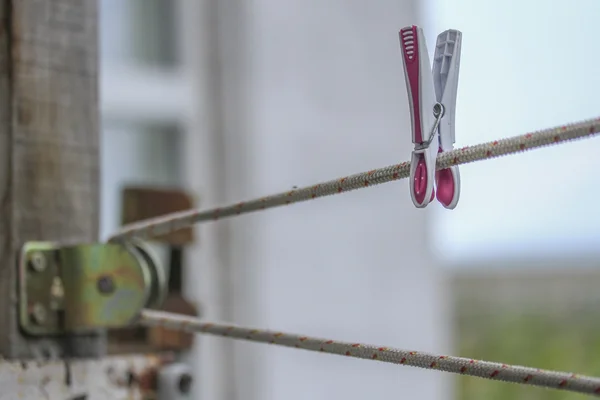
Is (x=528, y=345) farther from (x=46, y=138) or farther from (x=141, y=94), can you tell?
(x=46, y=138)

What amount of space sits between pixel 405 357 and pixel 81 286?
0.54ft

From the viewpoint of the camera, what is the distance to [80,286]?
0.41m

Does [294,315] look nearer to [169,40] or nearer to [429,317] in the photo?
[429,317]

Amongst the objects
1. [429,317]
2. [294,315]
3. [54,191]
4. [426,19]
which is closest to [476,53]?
[54,191]

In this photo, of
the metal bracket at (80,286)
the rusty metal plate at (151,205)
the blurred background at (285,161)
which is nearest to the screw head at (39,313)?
the metal bracket at (80,286)

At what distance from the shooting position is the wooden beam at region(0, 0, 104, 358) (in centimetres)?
40

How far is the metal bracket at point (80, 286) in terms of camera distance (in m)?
0.40

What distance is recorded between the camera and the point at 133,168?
5.57 ft

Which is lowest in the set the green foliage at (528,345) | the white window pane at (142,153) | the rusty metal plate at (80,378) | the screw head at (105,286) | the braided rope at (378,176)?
the green foliage at (528,345)

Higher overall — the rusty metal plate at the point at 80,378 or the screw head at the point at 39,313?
the screw head at the point at 39,313

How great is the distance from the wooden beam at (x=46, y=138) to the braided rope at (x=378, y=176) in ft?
0.10

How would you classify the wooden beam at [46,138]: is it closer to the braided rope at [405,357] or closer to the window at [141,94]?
the braided rope at [405,357]

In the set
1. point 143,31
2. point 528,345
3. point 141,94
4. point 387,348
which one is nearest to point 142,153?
point 141,94

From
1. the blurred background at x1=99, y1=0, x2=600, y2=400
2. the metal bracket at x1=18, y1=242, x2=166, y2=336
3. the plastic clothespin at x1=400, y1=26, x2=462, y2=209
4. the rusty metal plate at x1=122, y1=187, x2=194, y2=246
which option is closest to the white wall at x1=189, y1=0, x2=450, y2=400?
the blurred background at x1=99, y1=0, x2=600, y2=400
